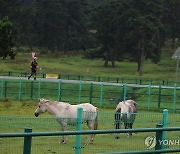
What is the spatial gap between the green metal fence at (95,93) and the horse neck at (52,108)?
1714 centimetres

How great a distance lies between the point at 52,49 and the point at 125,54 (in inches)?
789

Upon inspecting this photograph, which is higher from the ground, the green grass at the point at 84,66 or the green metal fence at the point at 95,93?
the green grass at the point at 84,66

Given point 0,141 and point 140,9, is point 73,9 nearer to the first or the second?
point 140,9

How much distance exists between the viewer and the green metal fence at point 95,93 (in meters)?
39.0

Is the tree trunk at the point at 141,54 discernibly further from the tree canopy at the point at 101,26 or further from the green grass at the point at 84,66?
the green grass at the point at 84,66

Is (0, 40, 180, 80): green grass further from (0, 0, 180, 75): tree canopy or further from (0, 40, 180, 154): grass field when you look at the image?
(0, 0, 180, 75): tree canopy

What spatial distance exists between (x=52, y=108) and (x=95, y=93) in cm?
2222

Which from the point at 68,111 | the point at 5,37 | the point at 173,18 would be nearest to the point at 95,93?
the point at 5,37

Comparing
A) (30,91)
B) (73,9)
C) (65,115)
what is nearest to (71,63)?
(73,9)

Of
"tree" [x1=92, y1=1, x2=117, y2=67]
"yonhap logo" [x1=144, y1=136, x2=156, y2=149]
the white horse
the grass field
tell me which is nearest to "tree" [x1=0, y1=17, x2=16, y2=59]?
the grass field

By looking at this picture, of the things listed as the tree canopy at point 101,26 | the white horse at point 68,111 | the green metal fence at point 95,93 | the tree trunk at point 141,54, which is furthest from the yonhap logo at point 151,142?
the tree trunk at point 141,54

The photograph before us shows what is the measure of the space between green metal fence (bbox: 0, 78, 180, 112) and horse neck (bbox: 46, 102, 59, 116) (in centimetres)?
1714

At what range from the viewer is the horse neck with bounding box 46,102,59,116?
67.1 ft

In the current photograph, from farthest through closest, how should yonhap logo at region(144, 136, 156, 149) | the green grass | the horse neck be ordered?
the green grass, the horse neck, yonhap logo at region(144, 136, 156, 149)
